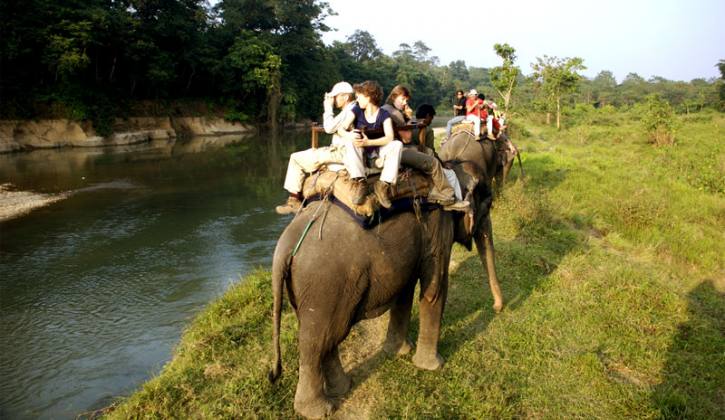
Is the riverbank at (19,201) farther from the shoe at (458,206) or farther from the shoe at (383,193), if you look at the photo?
the shoe at (458,206)

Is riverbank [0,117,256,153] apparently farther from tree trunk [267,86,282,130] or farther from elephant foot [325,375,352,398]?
elephant foot [325,375,352,398]

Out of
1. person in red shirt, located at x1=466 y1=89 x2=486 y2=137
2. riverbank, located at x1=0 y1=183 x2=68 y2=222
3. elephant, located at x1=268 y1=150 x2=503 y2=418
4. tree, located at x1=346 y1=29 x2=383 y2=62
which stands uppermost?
tree, located at x1=346 y1=29 x2=383 y2=62

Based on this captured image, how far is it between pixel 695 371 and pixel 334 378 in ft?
10.5

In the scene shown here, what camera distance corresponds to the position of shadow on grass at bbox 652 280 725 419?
12.1ft

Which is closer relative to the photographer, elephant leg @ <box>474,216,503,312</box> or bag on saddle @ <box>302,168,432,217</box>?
bag on saddle @ <box>302,168,432,217</box>

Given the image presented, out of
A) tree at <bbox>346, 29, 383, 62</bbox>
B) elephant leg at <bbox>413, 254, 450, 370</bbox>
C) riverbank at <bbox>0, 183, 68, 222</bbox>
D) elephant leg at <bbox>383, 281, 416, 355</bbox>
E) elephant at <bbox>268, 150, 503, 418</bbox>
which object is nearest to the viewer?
elephant at <bbox>268, 150, 503, 418</bbox>

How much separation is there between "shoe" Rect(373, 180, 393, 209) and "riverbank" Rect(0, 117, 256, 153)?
2338 centimetres

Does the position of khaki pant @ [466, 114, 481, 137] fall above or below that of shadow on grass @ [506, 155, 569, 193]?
above

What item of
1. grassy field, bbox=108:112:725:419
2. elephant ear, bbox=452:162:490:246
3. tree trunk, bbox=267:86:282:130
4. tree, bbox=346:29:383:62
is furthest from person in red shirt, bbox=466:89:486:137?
tree, bbox=346:29:383:62

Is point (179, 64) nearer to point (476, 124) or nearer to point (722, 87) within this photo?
point (476, 124)

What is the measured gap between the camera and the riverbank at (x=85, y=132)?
21.7 metres

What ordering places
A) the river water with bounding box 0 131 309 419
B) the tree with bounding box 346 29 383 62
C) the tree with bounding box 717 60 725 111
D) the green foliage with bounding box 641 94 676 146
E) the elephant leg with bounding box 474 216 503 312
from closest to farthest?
the river water with bounding box 0 131 309 419
the elephant leg with bounding box 474 216 503 312
the green foliage with bounding box 641 94 676 146
the tree with bounding box 717 60 725 111
the tree with bounding box 346 29 383 62

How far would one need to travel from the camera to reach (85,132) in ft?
81.4

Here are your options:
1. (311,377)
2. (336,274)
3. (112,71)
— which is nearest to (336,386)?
(311,377)
